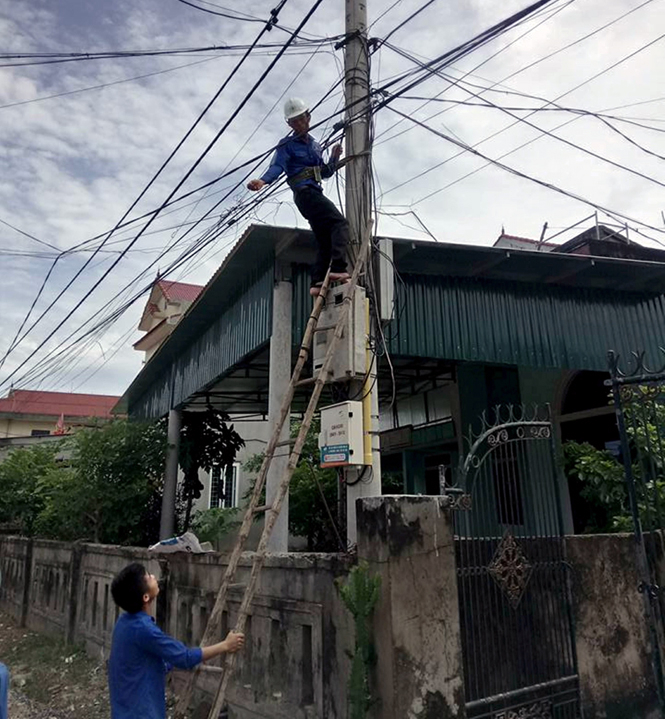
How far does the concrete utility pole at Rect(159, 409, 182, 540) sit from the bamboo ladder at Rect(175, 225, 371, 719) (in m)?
6.33

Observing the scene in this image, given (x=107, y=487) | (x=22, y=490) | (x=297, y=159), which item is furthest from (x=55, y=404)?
(x=297, y=159)

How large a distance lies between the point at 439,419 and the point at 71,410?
30085 mm

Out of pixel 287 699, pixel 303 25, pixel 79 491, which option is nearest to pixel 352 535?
pixel 287 699

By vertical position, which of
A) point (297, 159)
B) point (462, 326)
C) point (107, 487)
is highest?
point (297, 159)

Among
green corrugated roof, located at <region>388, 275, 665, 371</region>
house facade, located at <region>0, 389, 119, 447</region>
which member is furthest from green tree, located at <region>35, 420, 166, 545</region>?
house facade, located at <region>0, 389, 119, 447</region>

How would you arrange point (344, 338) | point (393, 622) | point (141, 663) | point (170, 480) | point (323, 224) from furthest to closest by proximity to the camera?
point (170, 480), point (323, 224), point (344, 338), point (393, 622), point (141, 663)

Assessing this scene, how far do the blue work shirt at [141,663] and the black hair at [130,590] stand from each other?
6 cm

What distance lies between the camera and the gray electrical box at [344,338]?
4.71 metres

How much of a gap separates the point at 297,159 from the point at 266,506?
3.16 metres

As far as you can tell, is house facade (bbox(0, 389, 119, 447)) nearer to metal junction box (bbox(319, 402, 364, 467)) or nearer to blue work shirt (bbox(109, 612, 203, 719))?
metal junction box (bbox(319, 402, 364, 467))

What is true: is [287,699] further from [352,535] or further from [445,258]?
[445,258]

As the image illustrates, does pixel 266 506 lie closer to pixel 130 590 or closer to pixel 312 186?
pixel 130 590

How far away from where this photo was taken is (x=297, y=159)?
18.2ft

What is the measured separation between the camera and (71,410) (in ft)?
118
